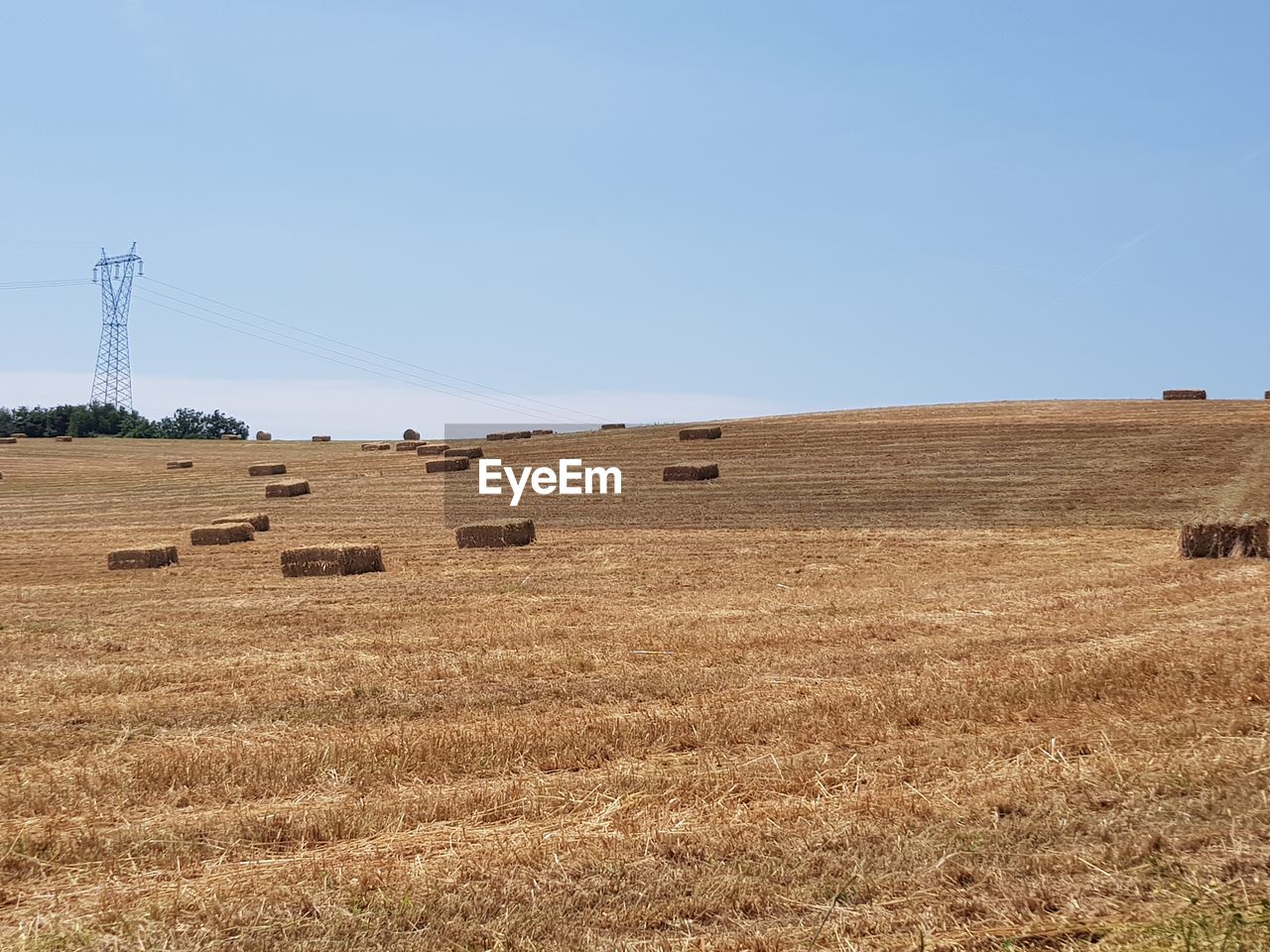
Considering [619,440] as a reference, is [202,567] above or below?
below

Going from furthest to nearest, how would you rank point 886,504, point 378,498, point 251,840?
point 378,498 < point 886,504 < point 251,840

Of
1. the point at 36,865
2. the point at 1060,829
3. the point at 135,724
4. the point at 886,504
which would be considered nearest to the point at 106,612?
the point at 135,724

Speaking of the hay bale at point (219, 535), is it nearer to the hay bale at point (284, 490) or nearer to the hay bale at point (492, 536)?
the hay bale at point (492, 536)

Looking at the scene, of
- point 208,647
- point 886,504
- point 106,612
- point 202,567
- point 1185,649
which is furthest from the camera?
point 886,504

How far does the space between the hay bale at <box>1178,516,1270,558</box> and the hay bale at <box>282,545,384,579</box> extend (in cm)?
1394

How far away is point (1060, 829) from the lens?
5926 mm

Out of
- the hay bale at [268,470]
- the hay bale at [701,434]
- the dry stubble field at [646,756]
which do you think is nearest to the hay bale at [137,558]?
the dry stubble field at [646,756]

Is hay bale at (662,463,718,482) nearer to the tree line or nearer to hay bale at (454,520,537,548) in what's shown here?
hay bale at (454,520,537,548)

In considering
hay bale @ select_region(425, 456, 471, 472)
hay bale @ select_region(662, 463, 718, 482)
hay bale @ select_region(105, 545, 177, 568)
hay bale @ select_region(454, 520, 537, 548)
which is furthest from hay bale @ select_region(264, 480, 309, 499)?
hay bale @ select_region(454, 520, 537, 548)

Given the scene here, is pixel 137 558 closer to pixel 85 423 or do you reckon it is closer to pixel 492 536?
pixel 492 536

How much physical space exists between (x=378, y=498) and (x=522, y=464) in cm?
779

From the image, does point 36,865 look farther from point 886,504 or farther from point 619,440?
point 619,440

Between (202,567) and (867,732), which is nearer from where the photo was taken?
(867,732)

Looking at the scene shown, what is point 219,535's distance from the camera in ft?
92.1
